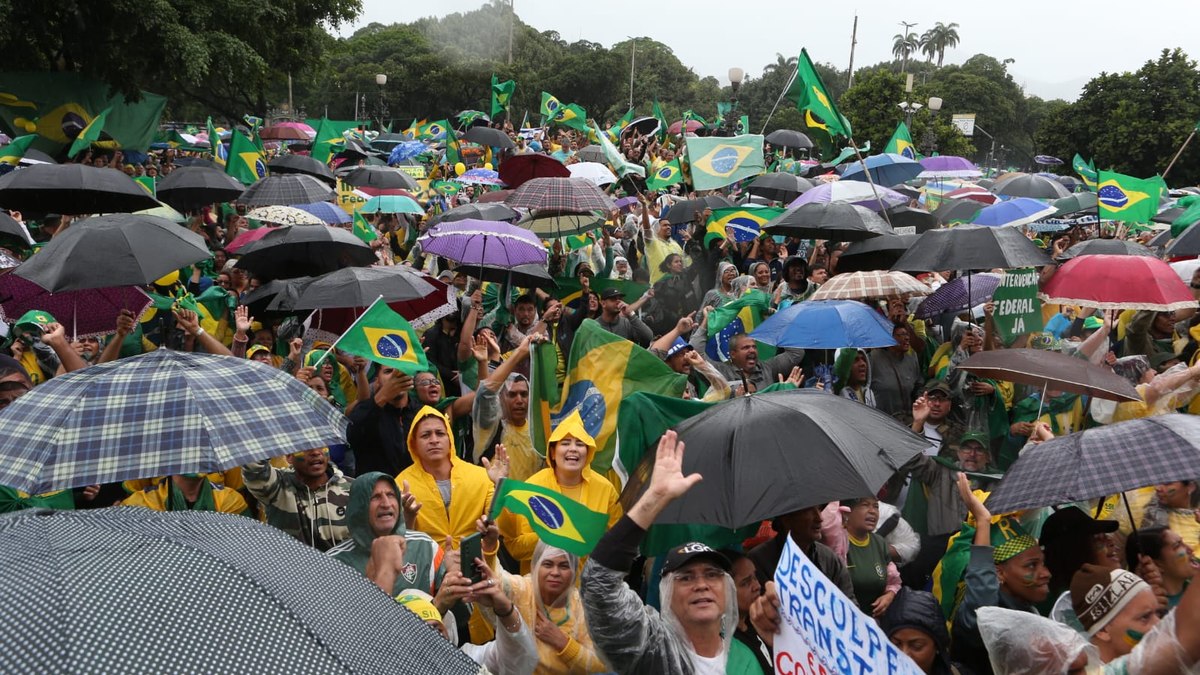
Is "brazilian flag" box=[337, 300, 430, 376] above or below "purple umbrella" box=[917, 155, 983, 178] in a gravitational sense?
below

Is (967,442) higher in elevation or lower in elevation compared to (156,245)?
lower

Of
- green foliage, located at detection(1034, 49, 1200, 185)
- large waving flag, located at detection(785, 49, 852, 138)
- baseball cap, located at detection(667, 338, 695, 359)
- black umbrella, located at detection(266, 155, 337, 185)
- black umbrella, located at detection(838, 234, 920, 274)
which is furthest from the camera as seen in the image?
green foliage, located at detection(1034, 49, 1200, 185)

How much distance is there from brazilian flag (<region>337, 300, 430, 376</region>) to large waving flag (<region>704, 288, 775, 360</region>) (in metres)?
2.33

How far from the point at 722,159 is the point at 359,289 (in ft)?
17.3

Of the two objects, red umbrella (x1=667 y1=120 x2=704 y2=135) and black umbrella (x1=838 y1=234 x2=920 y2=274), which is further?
red umbrella (x1=667 y1=120 x2=704 y2=135)

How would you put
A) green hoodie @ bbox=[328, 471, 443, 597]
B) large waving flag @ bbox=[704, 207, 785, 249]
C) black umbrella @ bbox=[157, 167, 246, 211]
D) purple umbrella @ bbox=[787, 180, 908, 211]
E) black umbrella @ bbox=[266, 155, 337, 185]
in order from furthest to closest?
black umbrella @ bbox=[266, 155, 337, 185] < black umbrella @ bbox=[157, 167, 246, 211] < large waving flag @ bbox=[704, 207, 785, 249] < purple umbrella @ bbox=[787, 180, 908, 211] < green hoodie @ bbox=[328, 471, 443, 597]

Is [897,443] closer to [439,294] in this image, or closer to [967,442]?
[967,442]

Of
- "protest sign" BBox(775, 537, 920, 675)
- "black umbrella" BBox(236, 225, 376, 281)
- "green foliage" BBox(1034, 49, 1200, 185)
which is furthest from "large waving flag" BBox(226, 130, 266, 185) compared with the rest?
"green foliage" BBox(1034, 49, 1200, 185)

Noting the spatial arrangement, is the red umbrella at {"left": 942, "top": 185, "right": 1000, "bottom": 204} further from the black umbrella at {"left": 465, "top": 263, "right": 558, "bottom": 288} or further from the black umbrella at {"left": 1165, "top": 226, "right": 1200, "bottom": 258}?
the black umbrella at {"left": 465, "top": 263, "right": 558, "bottom": 288}

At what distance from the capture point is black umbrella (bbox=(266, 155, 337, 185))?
14.7 m

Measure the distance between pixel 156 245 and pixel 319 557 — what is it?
4745mm

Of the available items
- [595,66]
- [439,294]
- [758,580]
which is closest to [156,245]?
[439,294]

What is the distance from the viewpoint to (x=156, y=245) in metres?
5.97

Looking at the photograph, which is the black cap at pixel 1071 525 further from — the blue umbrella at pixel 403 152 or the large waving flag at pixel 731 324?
the blue umbrella at pixel 403 152
